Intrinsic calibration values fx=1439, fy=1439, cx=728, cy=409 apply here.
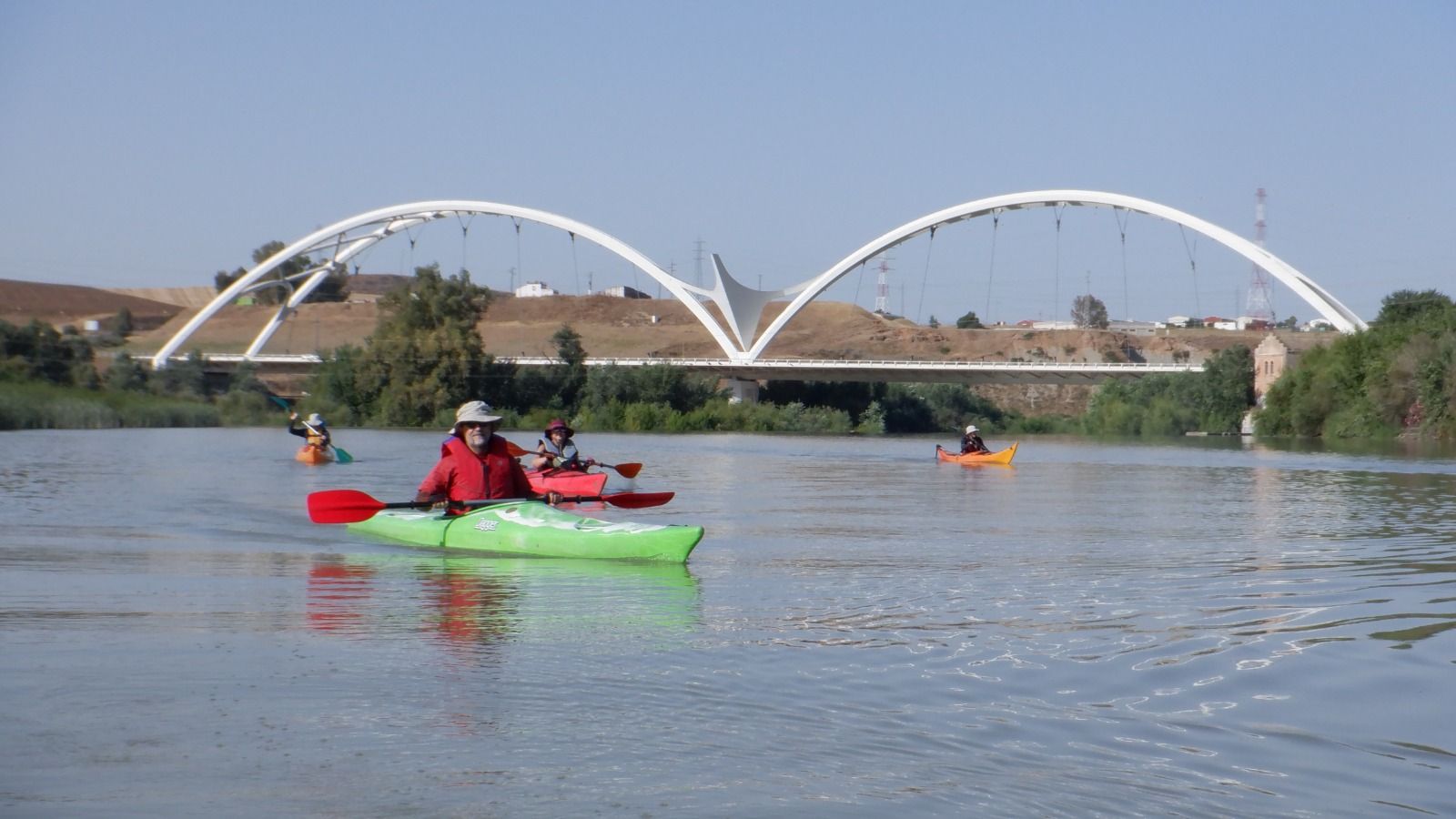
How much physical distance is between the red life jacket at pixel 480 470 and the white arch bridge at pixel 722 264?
186 ft

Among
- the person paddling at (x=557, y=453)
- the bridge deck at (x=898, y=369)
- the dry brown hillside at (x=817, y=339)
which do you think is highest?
the dry brown hillside at (x=817, y=339)

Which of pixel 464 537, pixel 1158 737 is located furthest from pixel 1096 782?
pixel 464 537

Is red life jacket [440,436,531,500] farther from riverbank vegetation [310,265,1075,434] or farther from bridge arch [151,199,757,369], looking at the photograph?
bridge arch [151,199,757,369]

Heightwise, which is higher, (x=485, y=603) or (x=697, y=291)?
(x=697, y=291)

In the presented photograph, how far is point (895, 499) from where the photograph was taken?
22.9 m

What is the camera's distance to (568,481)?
18750 mm

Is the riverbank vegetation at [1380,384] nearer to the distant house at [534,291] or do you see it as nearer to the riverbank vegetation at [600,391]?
the riverbank vegetation at [600,391]

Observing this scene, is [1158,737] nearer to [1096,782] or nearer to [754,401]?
[1096,782]

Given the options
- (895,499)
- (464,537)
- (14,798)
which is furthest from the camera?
(895,499)

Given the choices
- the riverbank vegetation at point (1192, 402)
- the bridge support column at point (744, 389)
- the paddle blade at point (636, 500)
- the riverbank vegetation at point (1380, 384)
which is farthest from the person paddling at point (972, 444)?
the bridge support column at point (744, 389)

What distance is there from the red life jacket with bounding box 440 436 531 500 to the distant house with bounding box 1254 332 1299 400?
61.4 m

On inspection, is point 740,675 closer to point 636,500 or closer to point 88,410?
point 636,500

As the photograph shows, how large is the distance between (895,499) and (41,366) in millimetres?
37657

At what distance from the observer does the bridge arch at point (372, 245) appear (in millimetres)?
82500
